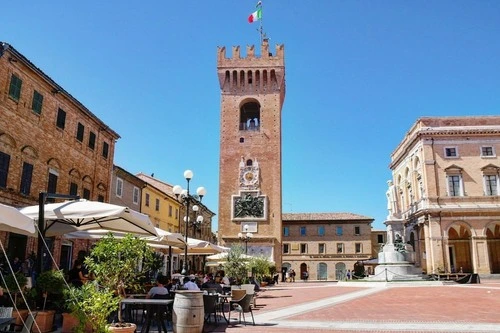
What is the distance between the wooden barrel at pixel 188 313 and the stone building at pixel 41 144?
11.7 meters

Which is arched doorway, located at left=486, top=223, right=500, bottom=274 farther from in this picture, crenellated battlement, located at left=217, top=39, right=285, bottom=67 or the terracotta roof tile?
crenellated battlement, located at left=217, top=39, right=285, bottom=67

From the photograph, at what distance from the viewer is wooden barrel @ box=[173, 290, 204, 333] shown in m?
8.52

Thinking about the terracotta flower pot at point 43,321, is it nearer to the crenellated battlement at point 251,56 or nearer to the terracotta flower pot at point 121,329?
the terracotta flower pot at point 121,329

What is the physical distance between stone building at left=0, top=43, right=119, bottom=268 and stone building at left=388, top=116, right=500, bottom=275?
26218 mm

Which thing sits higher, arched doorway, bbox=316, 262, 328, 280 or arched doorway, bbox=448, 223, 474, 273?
arched doorway, bbox=448, 223, 474, 273

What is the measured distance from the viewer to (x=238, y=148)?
47.3 meters

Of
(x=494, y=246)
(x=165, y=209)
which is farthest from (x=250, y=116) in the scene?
(x=494, y=246)

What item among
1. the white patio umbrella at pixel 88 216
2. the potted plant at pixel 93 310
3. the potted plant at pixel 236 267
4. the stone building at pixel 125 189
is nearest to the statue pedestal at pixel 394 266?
the potted plant at pixel 236 267

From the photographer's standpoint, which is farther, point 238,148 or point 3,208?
point 238,148

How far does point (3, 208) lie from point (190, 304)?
12.6 ft

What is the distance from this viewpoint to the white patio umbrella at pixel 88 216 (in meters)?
8.98

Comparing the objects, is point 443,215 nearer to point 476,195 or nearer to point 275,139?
point 476,195

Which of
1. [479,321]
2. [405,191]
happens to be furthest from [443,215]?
[479,321]

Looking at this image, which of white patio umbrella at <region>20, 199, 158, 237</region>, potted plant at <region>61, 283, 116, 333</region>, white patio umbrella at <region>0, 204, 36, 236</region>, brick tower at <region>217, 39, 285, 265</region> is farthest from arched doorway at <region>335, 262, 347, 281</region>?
white patio umbrella at <region>0, 204, 36, 236</region>
